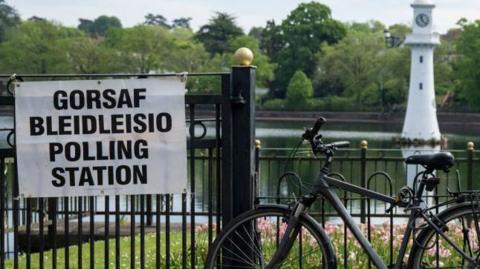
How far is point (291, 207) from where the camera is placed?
4324 millimetres

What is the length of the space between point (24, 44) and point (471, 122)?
39.0m

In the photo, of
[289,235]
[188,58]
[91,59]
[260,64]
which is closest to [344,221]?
[289,235]

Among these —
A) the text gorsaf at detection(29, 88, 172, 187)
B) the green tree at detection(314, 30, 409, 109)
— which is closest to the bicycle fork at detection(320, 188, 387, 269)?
the text gorsaf at detection(29, 88, 172, 187)

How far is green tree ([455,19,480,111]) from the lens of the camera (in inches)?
2380

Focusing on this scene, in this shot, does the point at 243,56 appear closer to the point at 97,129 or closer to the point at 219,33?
the point at 97,129

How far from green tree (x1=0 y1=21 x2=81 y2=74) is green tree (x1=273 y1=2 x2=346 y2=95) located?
18962mm

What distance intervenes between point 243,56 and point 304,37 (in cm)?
7545

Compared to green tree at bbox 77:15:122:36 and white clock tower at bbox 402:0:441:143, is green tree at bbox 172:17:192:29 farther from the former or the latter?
white clock tower at bbox 402:0:441:143

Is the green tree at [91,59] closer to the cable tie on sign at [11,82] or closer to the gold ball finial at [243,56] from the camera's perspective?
the cable tie on sign at [11,82]

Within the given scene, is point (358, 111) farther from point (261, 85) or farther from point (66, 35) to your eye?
point (66, 35)

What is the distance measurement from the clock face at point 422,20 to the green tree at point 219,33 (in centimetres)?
3756

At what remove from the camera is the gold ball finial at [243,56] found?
174 inches

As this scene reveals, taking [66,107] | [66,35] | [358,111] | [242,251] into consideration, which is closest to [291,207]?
[242,251]

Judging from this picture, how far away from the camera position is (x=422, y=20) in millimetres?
48875
